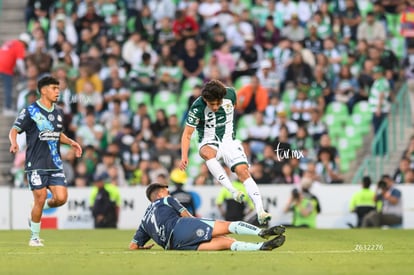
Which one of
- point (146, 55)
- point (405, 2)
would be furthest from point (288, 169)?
point (405, 2)

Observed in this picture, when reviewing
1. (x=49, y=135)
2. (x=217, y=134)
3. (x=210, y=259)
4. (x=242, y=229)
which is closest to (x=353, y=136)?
(x=217, y=134)

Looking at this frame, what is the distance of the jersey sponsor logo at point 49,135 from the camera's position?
57.5ft

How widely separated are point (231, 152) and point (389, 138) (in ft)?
39.0

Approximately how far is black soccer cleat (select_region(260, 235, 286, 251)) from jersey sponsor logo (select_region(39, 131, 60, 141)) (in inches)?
155

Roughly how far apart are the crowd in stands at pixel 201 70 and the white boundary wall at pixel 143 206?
53 cm

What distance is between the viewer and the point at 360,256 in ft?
49.2

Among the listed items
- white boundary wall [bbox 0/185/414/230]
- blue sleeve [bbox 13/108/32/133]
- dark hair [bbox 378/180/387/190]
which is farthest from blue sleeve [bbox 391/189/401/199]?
blue sleeve [bbox 13/108/32/133]

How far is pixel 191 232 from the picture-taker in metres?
15.5

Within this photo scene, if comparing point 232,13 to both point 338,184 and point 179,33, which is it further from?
point 338,184

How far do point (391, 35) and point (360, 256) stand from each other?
55.9ft

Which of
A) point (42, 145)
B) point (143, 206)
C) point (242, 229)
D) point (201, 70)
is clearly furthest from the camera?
point (201, 70)

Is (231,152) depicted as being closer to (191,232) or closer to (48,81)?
(191,232)

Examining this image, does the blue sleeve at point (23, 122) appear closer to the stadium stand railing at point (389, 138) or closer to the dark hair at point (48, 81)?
the dark hair at point (48, 81)

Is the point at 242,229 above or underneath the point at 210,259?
above
